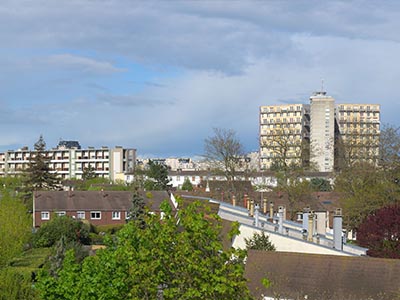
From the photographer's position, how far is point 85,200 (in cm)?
6825

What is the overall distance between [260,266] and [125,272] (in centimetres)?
1014

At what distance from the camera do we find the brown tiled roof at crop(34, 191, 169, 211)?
65938mm

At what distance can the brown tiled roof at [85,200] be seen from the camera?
65938 millimetres

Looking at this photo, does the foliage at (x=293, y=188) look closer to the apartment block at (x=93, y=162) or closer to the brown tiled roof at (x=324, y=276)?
the brown tiled roof at (x=324, y=276)

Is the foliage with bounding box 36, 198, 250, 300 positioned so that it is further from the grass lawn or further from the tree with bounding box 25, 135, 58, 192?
the tree with bounding box 25, 135, 58, 192

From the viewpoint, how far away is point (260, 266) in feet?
80.4

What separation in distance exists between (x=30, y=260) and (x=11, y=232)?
7.86 meters

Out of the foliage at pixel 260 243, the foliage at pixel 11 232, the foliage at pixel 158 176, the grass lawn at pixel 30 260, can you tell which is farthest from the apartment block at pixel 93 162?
the foliage at pixel 260 243

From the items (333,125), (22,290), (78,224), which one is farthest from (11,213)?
(333,125)

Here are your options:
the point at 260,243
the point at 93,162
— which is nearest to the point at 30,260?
the point at 260,243

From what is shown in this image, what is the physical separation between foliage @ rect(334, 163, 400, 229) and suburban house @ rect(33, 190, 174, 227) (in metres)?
19.6

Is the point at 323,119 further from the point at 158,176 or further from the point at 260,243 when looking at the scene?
the point at 260,243

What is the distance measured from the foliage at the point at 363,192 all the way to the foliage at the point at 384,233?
389 inches

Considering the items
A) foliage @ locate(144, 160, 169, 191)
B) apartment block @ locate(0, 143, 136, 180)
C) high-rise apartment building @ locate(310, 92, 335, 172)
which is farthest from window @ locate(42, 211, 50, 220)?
apartment block @ locate(0, 143, 136, 180)
